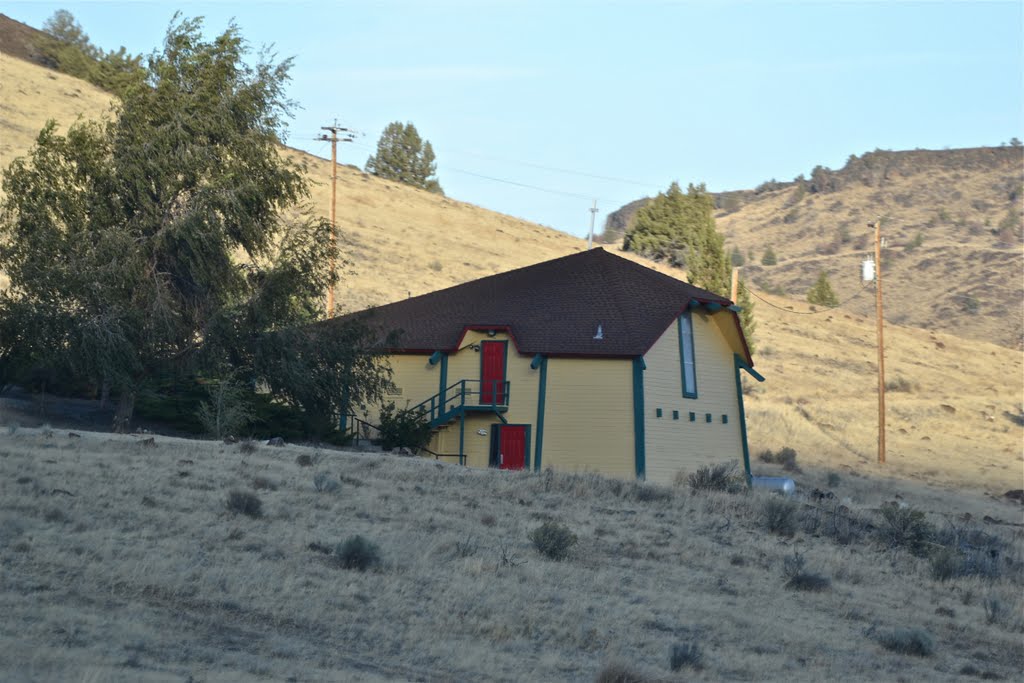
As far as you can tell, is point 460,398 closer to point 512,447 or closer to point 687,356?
point 512,447

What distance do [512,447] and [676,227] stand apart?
44558 millimetres

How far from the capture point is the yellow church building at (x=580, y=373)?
35.5 meters

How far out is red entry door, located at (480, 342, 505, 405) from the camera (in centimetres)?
3681

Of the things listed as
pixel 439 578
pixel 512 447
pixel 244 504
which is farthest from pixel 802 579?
pixel 512 447

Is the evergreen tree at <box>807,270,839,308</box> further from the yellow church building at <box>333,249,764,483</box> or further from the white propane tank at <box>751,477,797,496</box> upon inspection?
the white propane tank at <box>751,477,797,496</box>

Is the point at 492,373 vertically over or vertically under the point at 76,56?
under

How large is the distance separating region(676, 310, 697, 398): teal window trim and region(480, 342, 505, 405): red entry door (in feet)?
16.9

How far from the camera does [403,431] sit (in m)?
36.1

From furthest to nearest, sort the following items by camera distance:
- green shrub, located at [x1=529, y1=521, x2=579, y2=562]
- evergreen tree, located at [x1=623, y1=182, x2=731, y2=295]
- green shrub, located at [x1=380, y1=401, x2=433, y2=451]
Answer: evergreen tree, located at [x1=623, y1=182, x2=731, y2=295]
green shrub, located at [x1=380, y1=401, x2=433, y2=451]
green shrub, located at [x1=529, y1=521, x2=579, y2=562]

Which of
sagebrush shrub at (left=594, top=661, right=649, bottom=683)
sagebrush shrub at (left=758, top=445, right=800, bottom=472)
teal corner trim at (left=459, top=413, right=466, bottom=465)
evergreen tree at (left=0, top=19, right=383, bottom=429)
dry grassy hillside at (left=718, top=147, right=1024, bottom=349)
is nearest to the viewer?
sagebrush shrub at (left=594, top=661, right=649, bottom=683)

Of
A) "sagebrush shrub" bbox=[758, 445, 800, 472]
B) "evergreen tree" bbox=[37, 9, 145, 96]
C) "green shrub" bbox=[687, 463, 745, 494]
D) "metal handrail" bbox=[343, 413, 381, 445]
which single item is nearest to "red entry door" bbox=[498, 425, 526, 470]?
"metal handrail" bbox=[343, 413, 381, 445]

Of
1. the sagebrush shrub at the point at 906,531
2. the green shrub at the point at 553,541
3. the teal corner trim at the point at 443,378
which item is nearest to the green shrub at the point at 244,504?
the green shrub at the point at 553,541

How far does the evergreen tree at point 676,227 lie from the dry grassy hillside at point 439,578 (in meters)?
42.8

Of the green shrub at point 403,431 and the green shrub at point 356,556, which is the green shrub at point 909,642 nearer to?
the green shrub at point 356,556
